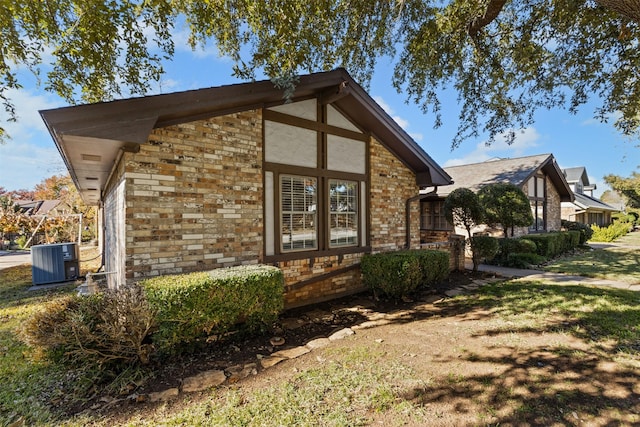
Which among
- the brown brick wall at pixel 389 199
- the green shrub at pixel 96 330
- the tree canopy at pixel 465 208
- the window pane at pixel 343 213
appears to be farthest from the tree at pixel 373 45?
the green shrub at pixel 96 330

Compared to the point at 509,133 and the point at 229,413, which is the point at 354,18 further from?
the point at 229,413

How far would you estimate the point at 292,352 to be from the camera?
13.6 feet

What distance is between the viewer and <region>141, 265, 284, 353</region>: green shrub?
369 centimetres

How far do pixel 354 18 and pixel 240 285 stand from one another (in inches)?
258

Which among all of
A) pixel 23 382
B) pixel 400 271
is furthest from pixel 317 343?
pixel 23 382

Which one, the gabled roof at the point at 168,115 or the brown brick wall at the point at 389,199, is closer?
the gabled roof at the point at 168,115

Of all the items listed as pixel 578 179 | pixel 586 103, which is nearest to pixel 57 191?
pixel 586 103

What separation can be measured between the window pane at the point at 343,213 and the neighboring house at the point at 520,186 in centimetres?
815

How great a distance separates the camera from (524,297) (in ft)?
22.4

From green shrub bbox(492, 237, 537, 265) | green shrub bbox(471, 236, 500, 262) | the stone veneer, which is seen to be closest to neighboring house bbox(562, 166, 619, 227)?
green shrub bbox(492, 237, 537, 265)

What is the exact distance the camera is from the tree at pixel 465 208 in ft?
30.7

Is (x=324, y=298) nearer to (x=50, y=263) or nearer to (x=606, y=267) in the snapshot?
(x=50, y=263)

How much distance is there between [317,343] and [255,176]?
10.7 ft

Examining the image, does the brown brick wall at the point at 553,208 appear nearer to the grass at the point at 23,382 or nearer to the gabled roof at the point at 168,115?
the gabled roof at the point at 168,115
